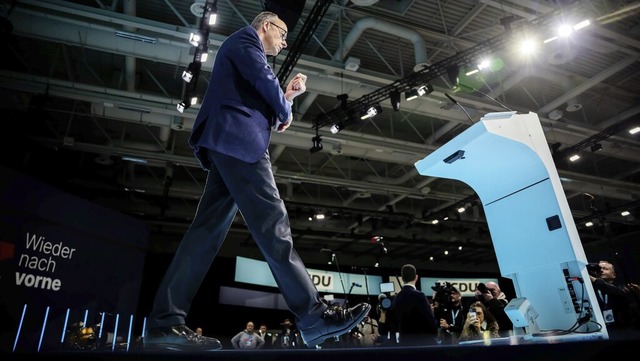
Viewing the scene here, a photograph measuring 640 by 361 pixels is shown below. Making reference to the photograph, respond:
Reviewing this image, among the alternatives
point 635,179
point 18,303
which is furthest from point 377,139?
point 635,179

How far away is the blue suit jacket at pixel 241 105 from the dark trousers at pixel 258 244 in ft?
0.18

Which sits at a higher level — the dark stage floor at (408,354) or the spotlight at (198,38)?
the spotlight at (198,38)

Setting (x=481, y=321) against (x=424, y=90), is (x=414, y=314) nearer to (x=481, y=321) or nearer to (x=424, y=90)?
(x=481, y=321)

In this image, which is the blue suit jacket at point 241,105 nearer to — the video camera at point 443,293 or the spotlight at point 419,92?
the video camera at point 443,293

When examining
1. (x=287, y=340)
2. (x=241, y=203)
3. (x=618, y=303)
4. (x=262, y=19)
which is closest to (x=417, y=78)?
(x=618, y=303)

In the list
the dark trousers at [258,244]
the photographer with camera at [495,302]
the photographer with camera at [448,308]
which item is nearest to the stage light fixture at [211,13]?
the dark trousers at [258,244]

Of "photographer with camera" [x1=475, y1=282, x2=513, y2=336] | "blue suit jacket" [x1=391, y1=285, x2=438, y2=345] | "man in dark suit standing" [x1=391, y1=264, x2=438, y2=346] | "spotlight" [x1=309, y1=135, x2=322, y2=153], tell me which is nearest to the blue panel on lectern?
"man in dark suit standing" [x1=391, y1=264, x2=438, y2=346]

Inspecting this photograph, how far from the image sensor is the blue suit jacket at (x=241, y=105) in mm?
1384

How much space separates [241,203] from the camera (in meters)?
1.36

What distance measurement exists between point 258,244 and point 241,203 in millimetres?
154

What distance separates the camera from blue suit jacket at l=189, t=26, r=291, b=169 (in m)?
1.38

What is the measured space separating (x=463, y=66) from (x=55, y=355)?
22.9ft

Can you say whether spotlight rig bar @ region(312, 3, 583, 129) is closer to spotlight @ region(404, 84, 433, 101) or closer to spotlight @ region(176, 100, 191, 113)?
spotlight @ region(404, 84, 433, 101)

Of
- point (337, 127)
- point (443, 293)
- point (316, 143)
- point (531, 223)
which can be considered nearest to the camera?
point (531, 223)
